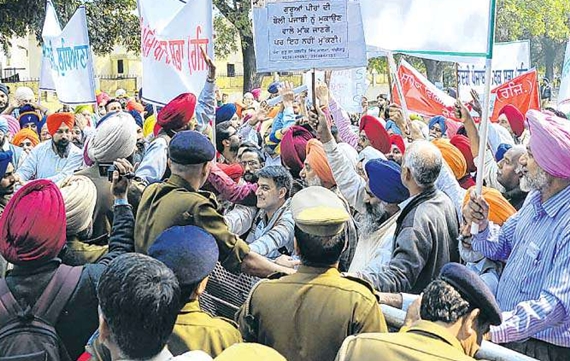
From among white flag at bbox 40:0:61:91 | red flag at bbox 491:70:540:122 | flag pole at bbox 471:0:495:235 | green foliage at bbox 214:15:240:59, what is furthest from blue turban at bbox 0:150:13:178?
green foliage at bbox 214:15:240:59

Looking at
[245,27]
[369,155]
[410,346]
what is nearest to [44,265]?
[410,346]

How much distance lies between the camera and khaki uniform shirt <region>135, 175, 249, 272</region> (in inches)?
156

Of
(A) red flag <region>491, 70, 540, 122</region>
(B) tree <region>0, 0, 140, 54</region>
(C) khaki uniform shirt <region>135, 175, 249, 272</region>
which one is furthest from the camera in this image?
(B) tree <region>0, 0, 140, 54</region>

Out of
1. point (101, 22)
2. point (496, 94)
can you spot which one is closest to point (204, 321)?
point (496, 94)

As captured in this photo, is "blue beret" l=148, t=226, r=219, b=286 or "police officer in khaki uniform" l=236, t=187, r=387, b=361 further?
"police officer in khaki uniform" l=236, t=187, r=387, b=361

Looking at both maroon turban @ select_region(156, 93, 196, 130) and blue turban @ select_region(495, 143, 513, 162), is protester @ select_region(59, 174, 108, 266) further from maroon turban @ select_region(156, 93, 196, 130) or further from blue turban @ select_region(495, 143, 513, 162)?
blue turban @ select_region(495, 143, 513, 162)

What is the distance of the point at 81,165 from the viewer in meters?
6.73

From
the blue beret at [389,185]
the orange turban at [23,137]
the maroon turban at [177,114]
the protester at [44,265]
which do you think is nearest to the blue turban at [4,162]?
the maroon turban at [177,114]

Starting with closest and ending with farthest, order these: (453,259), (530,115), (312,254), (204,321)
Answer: (204,321), (312,254), (530,115), (453,259)

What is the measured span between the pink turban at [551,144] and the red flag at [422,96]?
498 centimetres

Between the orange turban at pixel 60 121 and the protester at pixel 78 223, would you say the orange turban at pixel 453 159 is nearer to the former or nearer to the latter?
the protester at pixel 78 223

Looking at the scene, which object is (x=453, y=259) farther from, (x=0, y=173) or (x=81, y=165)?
(x=81, y=165)

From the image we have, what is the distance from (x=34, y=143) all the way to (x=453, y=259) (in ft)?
22.3

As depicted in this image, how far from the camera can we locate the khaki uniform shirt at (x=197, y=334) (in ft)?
9.43
